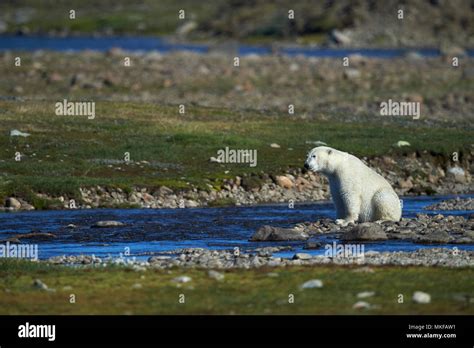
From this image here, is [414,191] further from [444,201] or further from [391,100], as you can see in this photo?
[391,100]

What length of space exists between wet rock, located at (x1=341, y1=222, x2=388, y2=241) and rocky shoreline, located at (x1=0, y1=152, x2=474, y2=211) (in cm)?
1172

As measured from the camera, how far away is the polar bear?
115 feet

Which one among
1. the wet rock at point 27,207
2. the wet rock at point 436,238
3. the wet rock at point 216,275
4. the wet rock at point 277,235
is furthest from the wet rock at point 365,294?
the wet rock at point 27,207

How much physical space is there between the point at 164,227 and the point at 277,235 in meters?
4.99

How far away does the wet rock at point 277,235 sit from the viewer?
1323 inches

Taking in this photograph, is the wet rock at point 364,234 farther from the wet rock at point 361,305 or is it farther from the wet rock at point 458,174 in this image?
the wet rock at point 458,174

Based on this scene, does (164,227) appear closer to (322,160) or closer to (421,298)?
(322,160)

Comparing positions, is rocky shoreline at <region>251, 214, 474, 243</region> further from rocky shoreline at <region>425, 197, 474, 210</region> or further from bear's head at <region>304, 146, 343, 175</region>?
rocky shoreline at <region>425, 197, 474, 210</region>

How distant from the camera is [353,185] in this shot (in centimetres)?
3516

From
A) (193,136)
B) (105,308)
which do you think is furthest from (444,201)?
(105,308)

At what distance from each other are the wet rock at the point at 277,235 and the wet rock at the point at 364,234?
143 cm

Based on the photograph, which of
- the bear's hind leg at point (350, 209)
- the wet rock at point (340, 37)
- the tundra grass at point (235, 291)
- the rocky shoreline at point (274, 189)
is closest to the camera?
the tundra grass at point (235, 291)

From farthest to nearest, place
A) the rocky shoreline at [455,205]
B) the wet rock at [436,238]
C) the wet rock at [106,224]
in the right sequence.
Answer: the rocky shoreline at [455,205] < the wet rock at [106,224] < the wet rock at [436,238]

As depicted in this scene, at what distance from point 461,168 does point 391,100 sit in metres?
27.0
